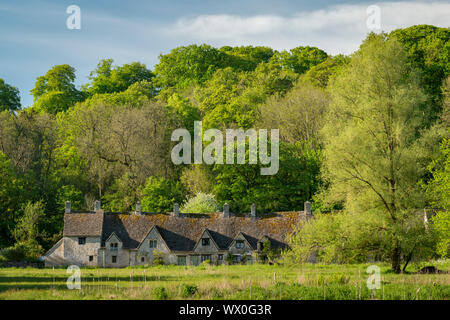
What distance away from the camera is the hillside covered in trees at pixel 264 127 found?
36281 millimetres

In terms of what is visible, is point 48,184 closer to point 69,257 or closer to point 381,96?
point 69,257

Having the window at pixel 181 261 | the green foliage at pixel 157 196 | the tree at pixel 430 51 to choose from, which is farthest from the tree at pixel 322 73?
the window at pixel 181 261

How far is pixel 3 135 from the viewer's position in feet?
248

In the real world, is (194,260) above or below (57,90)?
below

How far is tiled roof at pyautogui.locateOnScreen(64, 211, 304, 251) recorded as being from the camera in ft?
205

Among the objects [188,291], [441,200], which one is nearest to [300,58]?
[441,200]

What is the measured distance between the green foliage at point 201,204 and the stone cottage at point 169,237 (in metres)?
2.24

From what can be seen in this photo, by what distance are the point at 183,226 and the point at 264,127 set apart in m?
18.9

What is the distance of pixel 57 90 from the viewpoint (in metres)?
96.3

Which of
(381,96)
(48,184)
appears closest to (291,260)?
(381,96)

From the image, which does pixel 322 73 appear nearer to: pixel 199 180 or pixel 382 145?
pixel 199 180

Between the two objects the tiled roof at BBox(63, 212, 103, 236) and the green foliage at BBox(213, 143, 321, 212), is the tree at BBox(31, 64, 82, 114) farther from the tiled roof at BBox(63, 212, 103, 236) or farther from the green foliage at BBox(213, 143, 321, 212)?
the green foliage at BBox(213, 143, 321, 212)
